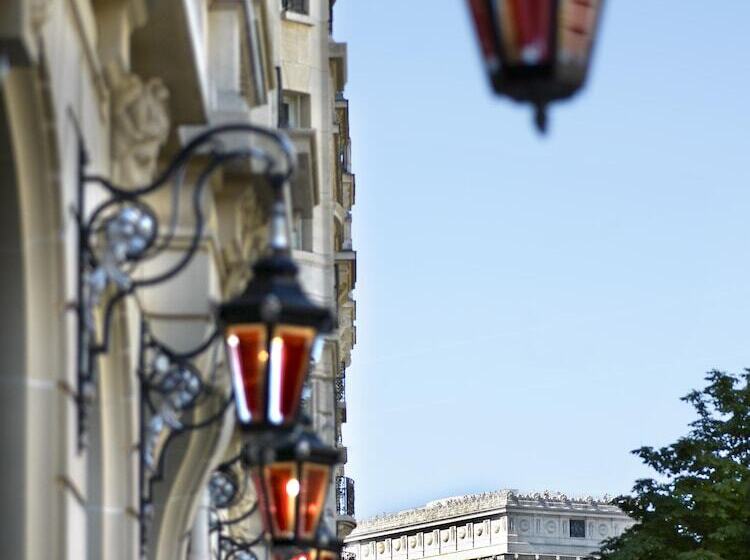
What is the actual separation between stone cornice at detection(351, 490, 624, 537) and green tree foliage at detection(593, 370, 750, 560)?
90.0 m

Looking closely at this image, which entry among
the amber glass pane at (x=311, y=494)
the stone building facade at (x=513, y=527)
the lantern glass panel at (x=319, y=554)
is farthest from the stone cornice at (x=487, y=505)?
the amber glass pane at (x=311, y=494)

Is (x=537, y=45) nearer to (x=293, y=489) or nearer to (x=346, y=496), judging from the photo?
(x=293, y=489)

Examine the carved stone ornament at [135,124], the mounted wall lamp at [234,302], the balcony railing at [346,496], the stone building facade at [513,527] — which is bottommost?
the mounted wall lamp at [234,302]

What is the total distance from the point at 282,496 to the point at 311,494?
205mm

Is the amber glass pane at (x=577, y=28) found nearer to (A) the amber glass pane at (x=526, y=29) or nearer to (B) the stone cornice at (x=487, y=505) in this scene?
(A) the amber glass pane at (x=526, y=29)

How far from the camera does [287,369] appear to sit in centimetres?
1047

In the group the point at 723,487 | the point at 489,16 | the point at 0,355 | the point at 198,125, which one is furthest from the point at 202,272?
the point at 723,487

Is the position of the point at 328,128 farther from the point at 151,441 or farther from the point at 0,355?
the point at 0,355

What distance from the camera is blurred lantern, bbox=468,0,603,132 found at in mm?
7191

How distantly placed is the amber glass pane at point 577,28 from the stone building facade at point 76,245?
8.06 feet

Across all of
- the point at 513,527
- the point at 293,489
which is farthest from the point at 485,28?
the point at 513,527

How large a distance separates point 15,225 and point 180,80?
4.03 metres

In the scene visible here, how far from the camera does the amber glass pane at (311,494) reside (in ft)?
45.7

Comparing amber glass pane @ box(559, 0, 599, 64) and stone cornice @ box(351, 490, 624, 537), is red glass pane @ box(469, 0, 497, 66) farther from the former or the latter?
stone cornice @ box(351, 490, 624, 537)
